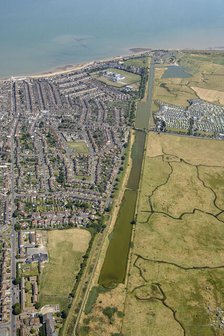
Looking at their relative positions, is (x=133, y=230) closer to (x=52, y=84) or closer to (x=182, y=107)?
(x=182, y=107)

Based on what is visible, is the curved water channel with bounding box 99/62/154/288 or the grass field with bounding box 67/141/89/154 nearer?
the curved water channel with bounding box 99/62/154/288

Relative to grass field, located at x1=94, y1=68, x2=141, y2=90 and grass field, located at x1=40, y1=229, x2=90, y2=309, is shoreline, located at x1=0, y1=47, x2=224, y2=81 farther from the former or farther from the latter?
grass field, located at x1=40, y1=229, x2=90, y2=309

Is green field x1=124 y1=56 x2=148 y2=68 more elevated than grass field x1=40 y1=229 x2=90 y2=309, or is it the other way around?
green field x1=124 y1=56 x2=148 y2=68

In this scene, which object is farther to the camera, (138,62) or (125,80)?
(138,62)

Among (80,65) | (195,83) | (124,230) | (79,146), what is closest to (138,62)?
(80,65)

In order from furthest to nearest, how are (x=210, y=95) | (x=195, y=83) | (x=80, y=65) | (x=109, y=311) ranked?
1. (x=80, y=65)
2. (x=195, y=83)
3. (x=210, y=95)
4. (x=109, y=311)

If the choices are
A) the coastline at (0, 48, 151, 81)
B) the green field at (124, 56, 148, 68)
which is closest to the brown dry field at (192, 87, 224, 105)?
the green field at (124, 56, 148, 68)

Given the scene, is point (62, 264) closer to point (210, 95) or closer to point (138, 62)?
point (210, 95)

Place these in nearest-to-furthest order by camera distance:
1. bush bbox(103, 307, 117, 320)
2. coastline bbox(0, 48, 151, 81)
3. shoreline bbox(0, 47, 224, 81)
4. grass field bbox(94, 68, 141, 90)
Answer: bush bbox(103, 307, 117, 320) → grass field bbox(94, 68, 141, 90) → shoreline bbox(0, 47, 224, 81) → coastline bbox(0, 48, 151, 81)
